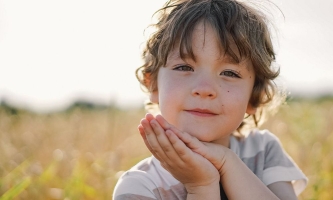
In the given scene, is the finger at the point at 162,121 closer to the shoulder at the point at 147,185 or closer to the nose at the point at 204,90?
the nose at the point at 204,90

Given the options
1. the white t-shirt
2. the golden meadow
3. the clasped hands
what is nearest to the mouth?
the clasped hands

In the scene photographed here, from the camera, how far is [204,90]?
207 centimetres

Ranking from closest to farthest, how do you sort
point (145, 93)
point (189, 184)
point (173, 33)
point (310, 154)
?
point (189, 184), point (173, 33), point (145, 93), point (310, 154)

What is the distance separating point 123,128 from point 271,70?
9.74 feet

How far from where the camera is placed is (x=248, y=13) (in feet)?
7.79

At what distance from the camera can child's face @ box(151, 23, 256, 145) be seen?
6.89 ft

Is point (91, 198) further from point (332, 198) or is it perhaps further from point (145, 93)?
point (332, 198)

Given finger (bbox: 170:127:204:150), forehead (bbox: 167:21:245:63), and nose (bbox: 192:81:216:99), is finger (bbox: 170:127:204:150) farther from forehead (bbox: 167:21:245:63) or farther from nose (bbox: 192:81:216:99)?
forehead (bbox: 167:21:245:63)

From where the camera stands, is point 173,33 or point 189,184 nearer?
point 189,184

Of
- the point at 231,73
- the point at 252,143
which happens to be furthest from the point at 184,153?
the point at 252,143

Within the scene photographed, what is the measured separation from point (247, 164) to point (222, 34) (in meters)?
0.68

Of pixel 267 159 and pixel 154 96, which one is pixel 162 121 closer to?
pixel 154 96

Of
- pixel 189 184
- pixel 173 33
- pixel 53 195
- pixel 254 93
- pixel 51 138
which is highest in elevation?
pixel 173 33

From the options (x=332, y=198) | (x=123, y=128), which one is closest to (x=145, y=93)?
(x=332, y=198)
